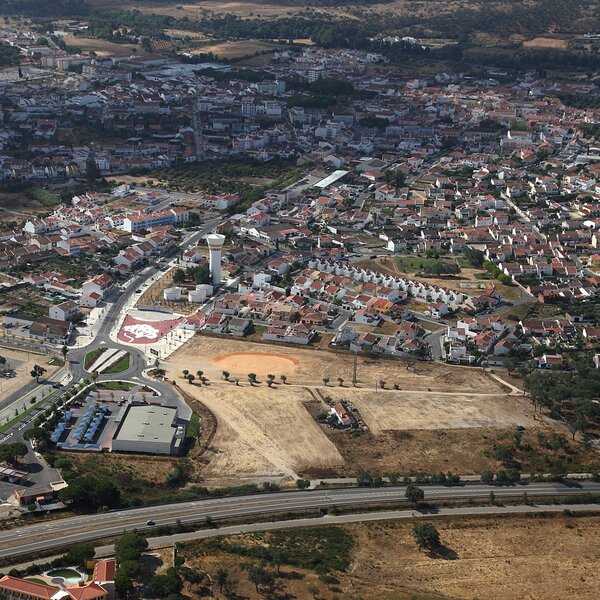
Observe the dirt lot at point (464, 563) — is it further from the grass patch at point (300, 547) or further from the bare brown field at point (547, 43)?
the bare brown field at point (547, 43)

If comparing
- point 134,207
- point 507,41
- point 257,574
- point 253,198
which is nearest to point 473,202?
point 253,198

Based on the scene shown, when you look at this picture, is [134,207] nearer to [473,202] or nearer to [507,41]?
[473,202]

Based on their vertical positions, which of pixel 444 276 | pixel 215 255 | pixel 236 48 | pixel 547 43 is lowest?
pixel 444 276

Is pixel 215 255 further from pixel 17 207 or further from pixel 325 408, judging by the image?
pixel 17 207

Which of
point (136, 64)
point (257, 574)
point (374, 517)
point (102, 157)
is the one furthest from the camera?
point (136, 64)

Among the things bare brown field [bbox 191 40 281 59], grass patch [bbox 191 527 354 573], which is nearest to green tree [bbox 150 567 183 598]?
grass patch [bbox 191 527 354 573]

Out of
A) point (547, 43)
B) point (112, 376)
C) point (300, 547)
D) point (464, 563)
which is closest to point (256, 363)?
point (112, 376)
